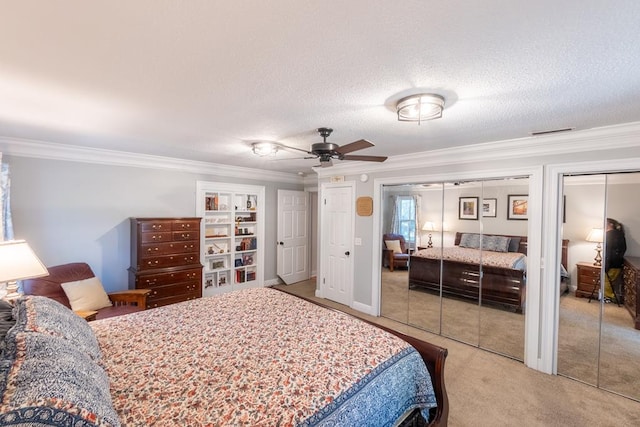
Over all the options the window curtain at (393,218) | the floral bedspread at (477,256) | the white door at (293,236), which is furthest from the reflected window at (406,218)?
the white door at (293,236)

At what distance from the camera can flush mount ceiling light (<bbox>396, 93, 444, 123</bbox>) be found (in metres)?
1.81

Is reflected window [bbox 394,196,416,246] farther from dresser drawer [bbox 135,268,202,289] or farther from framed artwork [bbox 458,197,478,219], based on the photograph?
dresser drawer [bbox 135,268,202,289]

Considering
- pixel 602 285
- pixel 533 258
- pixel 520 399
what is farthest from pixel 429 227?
pixel 520 399

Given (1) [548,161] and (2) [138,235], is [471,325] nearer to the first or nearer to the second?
(1) [548,161]

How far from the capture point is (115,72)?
5.14 ft

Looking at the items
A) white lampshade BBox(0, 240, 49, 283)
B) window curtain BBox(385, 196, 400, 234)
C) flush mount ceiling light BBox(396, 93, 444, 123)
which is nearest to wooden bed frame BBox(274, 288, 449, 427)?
flush mount ceiling light BBox(396, 93, 444, 123)

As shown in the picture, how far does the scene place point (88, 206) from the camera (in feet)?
11.8

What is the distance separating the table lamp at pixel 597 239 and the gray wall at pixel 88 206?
5.08 metres

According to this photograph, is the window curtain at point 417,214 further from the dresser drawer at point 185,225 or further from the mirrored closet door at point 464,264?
the dresser drawer at point 185,225

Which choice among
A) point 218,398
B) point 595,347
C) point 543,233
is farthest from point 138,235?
point 595,347

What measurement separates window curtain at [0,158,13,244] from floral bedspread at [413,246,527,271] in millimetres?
4684

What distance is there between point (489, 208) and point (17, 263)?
4.38m

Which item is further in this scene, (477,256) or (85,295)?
(477,256)

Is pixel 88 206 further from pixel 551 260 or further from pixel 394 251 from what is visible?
pixel 551 260
